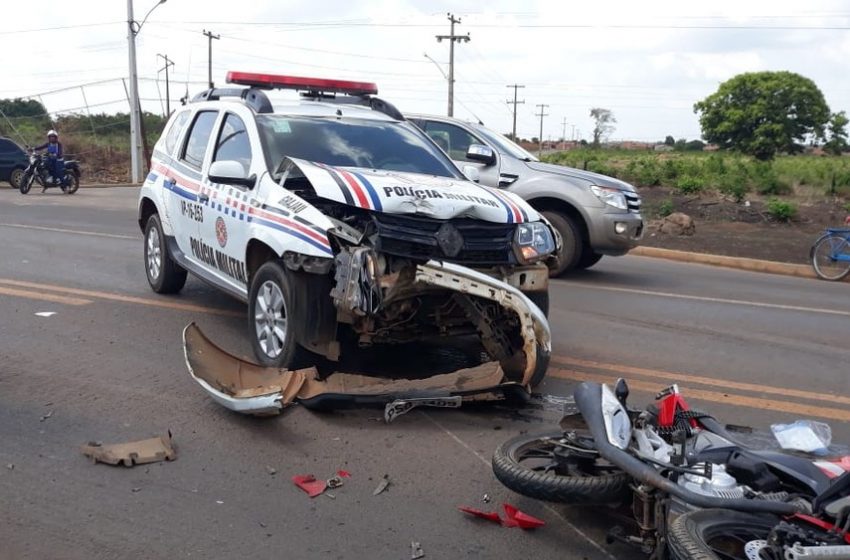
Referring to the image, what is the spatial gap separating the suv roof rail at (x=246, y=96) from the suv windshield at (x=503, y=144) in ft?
14.9

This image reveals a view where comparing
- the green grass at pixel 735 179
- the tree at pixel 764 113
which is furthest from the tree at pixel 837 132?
the green grass at pixel 735 179

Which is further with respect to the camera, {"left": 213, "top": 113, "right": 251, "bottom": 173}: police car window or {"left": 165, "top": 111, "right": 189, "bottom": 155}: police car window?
{"left": 165, "top": 111, "right": 189, "bottom": 155}: police car window

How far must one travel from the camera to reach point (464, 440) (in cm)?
507

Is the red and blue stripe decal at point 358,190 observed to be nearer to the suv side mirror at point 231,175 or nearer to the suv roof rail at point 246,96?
the suv side mirror at point 231,175

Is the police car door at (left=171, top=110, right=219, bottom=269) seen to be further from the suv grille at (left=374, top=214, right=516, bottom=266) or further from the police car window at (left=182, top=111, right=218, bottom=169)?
the suv grille at (left=374, top=214, right=516, bottom=266)

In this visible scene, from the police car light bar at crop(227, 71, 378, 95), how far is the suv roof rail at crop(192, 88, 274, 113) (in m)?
0.11

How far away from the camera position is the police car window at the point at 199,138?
7.62 meters

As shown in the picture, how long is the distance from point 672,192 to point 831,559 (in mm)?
22225

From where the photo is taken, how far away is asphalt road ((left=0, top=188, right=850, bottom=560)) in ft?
12.8

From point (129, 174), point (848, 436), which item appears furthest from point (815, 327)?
point (129, 174)

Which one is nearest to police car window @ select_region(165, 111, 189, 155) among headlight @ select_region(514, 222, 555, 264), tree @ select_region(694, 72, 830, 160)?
headlight @ select_region(514, 222, 555, 264)

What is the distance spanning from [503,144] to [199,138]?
514cm

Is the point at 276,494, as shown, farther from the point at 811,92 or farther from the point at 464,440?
the point at 811,92

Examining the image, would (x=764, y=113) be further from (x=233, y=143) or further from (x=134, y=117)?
(x=233, y=143)
